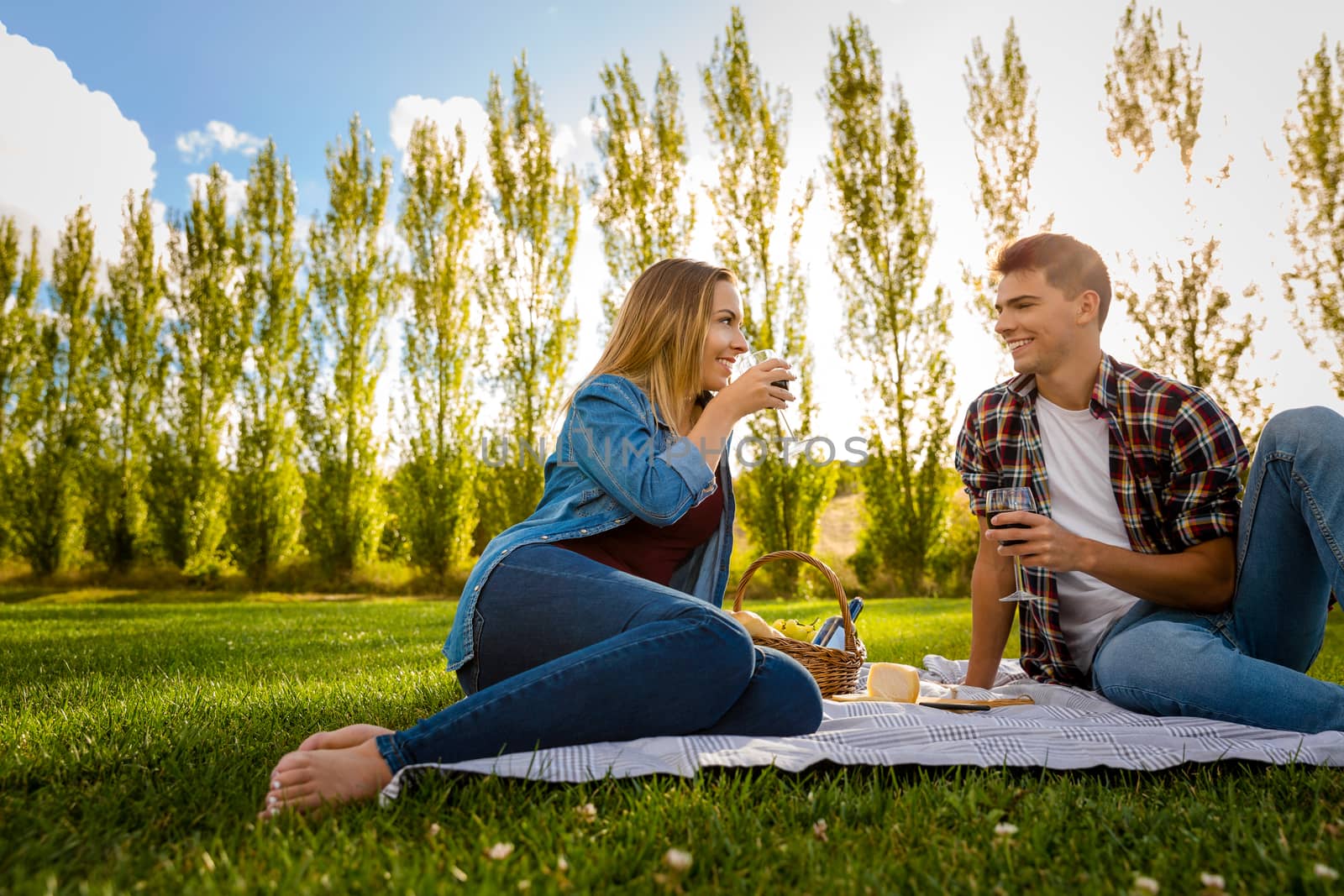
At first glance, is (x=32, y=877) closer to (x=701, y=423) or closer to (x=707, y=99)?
(x=701, y=423)

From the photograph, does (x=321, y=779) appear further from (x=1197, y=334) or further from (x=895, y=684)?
(x=1197, y=334)

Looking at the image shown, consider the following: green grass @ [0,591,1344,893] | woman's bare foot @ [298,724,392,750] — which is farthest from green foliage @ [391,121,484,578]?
woman's bare foot @ [298,724,392,750]

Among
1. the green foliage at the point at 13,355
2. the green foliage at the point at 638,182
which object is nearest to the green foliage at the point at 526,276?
the green foliage at the point at 638,182

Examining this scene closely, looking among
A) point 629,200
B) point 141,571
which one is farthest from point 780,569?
point 141,571

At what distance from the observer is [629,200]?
14.5m

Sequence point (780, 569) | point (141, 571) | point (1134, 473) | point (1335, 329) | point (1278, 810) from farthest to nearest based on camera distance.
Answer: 1. point (141, 571)
2. point (780, 569)
3. point (1335, 329)
4. point (1134, 473)
5. point (1278, 810)

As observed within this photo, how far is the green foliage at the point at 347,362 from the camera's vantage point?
53.9ft

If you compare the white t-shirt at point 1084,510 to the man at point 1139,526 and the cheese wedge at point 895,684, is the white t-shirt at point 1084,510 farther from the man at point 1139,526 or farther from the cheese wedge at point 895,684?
the cheese wedge at point 895,684

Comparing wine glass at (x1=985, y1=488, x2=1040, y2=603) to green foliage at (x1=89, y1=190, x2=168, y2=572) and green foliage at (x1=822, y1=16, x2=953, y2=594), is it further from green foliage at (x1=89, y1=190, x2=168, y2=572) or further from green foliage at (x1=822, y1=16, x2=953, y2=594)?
green foliage at (x1=89, y1=190, x2=168, y2=572)

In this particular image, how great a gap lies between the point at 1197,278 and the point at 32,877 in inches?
524

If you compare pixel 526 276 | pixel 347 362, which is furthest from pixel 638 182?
pixel 347 362

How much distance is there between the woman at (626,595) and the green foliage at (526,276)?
12.0 meters

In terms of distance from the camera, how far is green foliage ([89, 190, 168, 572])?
1709 centimetres

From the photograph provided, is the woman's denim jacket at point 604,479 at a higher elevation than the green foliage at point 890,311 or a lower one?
lower
